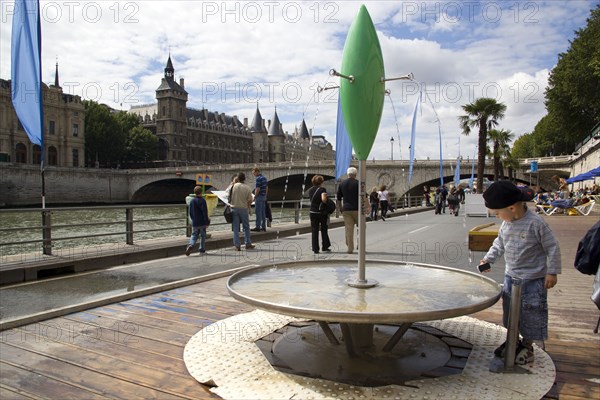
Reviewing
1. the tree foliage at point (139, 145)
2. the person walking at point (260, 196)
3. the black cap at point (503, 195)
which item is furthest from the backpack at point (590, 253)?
the tree foliage at point (139, 145)

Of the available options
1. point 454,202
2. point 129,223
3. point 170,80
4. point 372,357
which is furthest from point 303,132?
point 372,357

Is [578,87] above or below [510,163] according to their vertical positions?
above

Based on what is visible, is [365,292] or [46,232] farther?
[46,232]

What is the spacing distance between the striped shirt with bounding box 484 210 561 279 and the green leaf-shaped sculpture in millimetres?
1235

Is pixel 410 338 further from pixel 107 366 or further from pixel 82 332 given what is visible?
pixel 82 332

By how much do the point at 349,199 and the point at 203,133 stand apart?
115083 mm

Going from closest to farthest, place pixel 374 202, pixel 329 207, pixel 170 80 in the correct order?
pixel 329 207 < pixel 374 202 < pixel 170 80

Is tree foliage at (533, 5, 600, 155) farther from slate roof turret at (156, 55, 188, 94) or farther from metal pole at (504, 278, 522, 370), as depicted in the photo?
slate roof turret at (156, 55, 188, 94)

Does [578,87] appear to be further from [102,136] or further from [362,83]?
[102,136]

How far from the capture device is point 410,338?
409 centimetres

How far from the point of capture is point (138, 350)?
12.4ft

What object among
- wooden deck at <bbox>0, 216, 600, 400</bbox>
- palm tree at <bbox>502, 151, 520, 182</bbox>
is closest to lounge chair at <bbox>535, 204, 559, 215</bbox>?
wooden deck at <bbox>0, 216, 600, 400</bbox>

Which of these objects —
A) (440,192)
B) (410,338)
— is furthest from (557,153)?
(410,338)

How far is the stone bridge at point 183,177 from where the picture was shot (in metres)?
57.0
